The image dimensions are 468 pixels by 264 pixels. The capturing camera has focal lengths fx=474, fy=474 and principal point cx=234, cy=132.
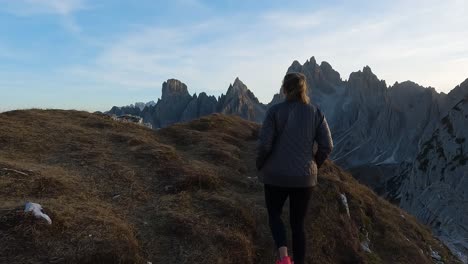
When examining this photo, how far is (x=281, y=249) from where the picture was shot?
808 cm

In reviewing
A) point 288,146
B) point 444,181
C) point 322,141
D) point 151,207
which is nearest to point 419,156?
point 444,181

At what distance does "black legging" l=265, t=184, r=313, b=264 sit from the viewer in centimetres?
808

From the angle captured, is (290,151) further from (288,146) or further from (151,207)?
(151,207)

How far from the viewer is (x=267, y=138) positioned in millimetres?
7988

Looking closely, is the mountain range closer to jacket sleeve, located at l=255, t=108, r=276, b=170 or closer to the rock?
jacket sleeve, located at l=255, t=108, r=276, b=170

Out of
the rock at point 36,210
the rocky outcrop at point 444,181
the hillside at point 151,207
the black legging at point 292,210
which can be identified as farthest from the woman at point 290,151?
the rocky outcrop at point 444,181

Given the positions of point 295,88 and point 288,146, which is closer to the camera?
point 288,146

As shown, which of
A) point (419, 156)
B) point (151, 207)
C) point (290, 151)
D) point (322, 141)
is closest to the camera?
point (290, 151)

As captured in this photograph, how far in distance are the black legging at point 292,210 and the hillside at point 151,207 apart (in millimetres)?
2053

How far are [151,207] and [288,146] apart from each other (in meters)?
5.26

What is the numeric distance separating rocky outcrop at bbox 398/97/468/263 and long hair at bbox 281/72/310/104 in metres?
61.4

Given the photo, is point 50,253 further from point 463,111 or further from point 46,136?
point 463,111

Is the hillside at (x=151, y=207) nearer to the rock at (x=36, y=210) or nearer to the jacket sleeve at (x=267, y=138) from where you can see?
the rock at (x=36, y=210)

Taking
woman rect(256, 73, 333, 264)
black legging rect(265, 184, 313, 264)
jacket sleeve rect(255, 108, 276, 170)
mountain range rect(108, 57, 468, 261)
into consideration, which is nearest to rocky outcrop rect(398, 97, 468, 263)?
mountain range rect(108, 57, 468, 261)
